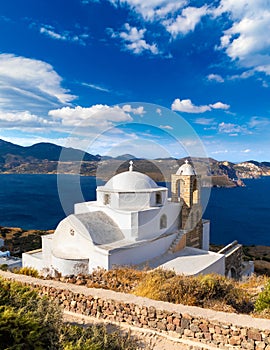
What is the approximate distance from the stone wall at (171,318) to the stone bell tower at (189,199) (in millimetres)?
7263

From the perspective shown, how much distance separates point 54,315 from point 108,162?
39.4ft

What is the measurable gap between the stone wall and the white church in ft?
10.8

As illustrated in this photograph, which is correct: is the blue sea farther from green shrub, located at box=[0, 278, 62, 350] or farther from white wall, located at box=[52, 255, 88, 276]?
green shrub, located at box=[0, 278, 62, 350]

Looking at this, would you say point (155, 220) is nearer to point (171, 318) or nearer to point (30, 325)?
point (171, 318)

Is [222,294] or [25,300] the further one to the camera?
[222,294]

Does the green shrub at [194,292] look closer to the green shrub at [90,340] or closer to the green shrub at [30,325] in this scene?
the green shrub at [90,340]

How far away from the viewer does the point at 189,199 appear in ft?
37.9

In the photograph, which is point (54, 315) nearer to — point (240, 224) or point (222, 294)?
point (222, 294)

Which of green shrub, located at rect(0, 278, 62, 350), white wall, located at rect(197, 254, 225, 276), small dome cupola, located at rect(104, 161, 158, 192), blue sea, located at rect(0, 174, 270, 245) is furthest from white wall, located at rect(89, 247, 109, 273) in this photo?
blue sea, located at rect(0, 174, 270, 245)

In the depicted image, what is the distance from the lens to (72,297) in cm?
455

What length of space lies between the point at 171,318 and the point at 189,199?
8.04m

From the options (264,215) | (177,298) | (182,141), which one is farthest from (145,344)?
(264,215)

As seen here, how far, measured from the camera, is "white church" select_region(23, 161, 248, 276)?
8.24 meters

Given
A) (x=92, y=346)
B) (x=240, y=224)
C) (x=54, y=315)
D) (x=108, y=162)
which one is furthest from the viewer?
(x=240, y=224)
